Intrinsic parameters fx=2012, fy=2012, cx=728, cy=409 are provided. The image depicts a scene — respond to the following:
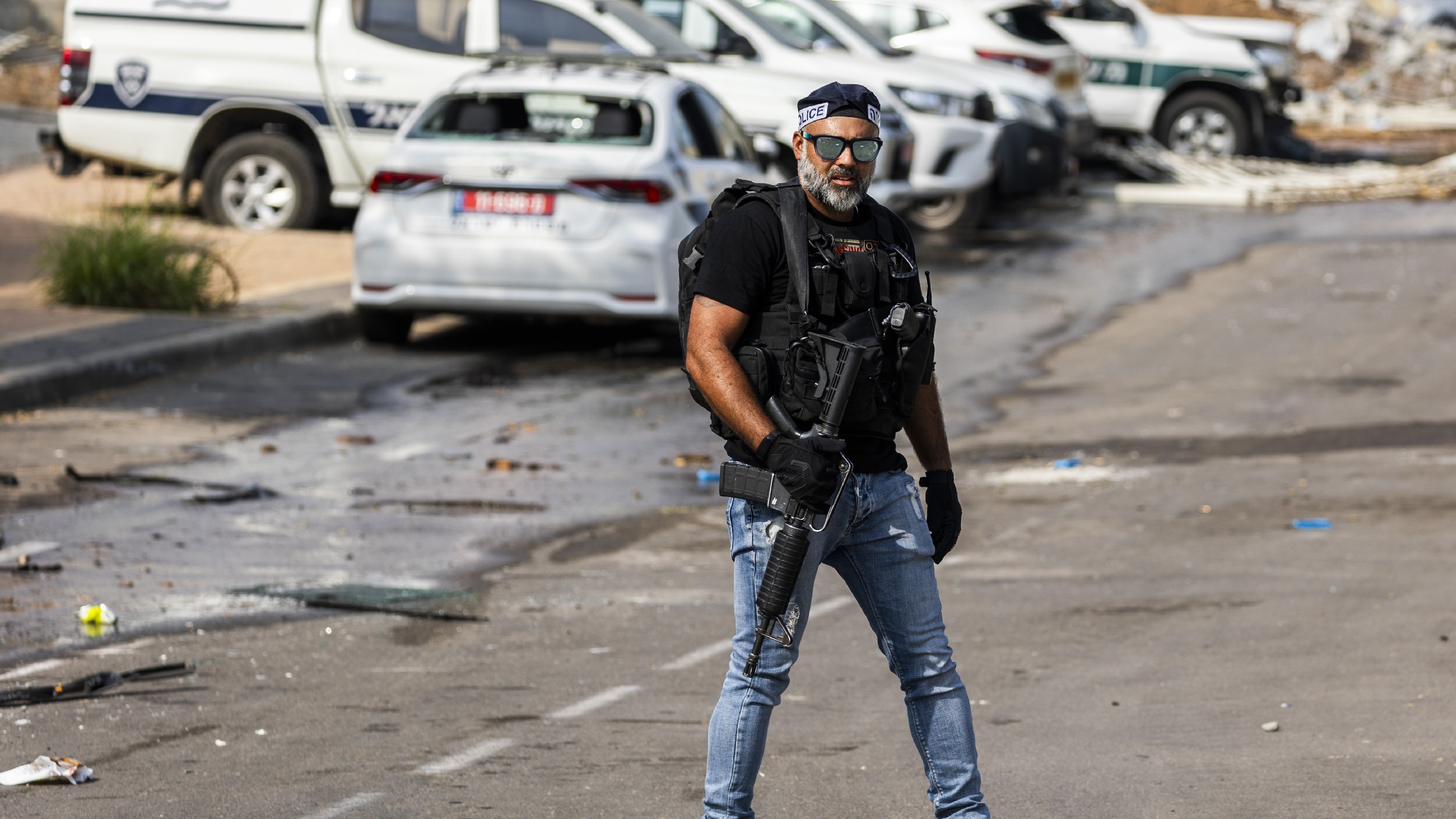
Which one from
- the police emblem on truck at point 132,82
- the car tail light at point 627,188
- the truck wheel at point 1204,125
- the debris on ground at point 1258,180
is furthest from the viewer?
the truck wheel at point 1204,125

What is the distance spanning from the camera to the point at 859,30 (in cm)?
1803

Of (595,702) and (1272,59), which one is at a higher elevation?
(1272,59)

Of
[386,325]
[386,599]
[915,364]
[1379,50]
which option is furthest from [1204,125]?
[915,364]

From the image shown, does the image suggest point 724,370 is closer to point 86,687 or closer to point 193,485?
point 86,687

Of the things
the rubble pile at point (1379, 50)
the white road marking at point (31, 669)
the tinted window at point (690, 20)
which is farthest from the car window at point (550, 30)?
the rubble pile at point (1379, 50)

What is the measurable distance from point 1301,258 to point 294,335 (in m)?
8.63

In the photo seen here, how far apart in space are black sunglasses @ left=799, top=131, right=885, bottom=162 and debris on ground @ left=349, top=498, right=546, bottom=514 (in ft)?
14.4

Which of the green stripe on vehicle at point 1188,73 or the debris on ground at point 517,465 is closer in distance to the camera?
→ the debris on ground at point 517,465

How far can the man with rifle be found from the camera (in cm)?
392

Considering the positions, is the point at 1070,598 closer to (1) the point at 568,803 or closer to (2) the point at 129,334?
(1) the point at 568,803

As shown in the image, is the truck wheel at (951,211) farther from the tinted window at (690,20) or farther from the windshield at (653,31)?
the windshield at (653,31)

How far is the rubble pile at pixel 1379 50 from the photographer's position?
35438 millimetres

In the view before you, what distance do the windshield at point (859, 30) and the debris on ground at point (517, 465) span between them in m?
9.72

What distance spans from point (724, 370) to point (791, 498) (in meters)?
0.28
